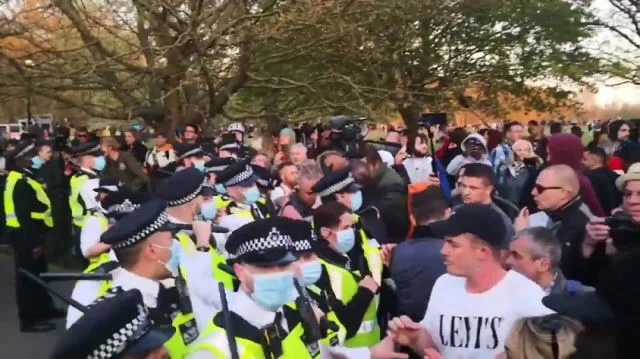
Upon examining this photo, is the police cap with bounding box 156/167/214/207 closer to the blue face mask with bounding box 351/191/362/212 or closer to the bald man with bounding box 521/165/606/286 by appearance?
the blue face mask with bounding box 351/191/362/212

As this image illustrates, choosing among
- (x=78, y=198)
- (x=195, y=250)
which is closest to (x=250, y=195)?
(x=195, y=250)

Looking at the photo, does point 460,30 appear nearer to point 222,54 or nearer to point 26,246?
point 222,54

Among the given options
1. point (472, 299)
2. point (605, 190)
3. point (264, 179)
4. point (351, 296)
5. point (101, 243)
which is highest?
point (101, 243)

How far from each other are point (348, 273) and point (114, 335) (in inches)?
90.7

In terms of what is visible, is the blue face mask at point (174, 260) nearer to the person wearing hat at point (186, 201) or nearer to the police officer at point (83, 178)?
the person wearing hat at point (186, 201)

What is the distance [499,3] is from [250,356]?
19.3 m

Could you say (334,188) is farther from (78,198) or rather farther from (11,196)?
(11,196)

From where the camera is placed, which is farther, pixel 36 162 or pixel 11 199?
pixel 36 162

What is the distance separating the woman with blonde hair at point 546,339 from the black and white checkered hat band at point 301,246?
1.18 metres

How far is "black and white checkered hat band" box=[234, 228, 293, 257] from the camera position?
3536 mm

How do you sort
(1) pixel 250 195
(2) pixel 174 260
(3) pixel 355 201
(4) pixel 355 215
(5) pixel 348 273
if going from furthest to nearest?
(1) pixel 250 195
(3) pixel 355 201
(4) pixel 355 215
(5) pixel 348 273
(2) pixel 174 260

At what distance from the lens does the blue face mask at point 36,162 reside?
391 inches

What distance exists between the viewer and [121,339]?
2.57m

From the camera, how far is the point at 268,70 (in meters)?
14.5
